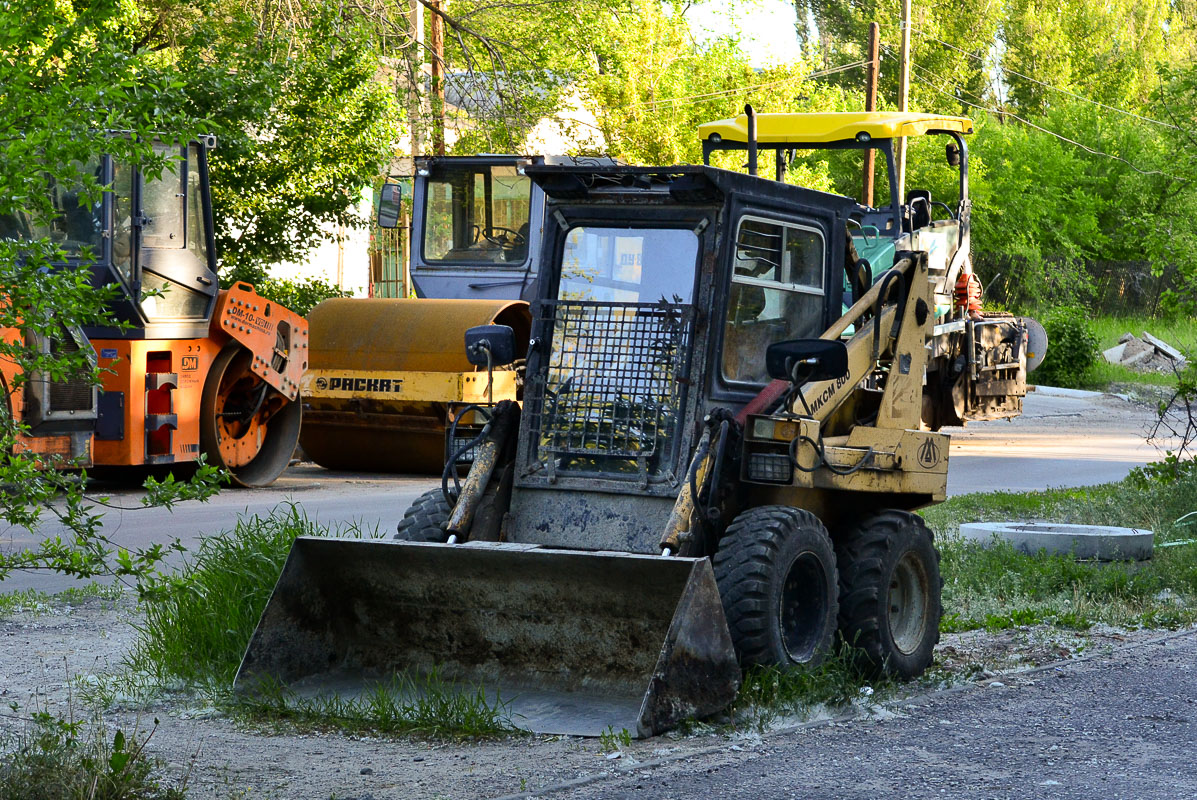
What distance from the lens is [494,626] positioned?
642 centimetres

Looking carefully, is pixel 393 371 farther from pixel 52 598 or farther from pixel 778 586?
pixel 778 586

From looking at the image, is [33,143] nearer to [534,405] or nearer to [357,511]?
[534,405]

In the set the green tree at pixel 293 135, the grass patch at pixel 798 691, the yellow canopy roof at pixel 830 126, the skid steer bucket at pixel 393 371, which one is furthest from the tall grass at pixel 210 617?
the yellow canopy roof at pixel 830 126

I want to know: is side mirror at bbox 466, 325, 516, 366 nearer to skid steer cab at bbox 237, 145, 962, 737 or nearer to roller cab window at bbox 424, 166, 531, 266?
skid steer cab at bbox 237, 145, 962, 737

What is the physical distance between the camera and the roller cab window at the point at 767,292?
6867mm

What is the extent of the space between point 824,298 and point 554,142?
30.5 m

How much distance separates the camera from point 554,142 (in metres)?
37.3

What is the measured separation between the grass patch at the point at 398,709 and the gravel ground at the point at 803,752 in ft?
0.35

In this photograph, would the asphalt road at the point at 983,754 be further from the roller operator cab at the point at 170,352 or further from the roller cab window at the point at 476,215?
the roller cab window at the point at 476,215

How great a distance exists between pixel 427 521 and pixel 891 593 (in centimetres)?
213

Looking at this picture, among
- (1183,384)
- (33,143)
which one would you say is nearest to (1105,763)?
(33,143)

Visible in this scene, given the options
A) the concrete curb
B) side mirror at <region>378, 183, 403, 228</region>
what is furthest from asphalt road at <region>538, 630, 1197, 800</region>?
the concrete curb

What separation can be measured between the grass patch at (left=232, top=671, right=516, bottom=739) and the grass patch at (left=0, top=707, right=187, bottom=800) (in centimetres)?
104

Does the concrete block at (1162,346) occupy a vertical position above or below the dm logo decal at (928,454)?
above
